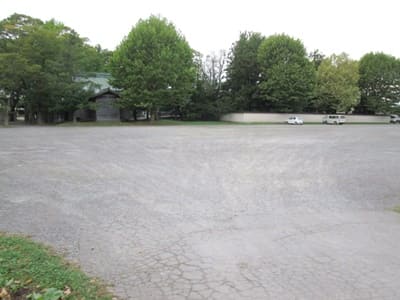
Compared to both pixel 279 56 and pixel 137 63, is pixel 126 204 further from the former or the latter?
pixel 279 56

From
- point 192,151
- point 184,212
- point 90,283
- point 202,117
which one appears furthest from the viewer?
point 202,117

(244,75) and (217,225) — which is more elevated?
(244,75)

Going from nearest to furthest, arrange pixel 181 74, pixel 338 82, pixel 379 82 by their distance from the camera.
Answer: pixel 181 74 < pixel 338 82 < pixel 379 82

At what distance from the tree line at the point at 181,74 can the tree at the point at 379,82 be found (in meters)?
0.15

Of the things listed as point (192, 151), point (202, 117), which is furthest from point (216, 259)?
point (202, 117)

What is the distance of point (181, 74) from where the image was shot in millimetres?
36344

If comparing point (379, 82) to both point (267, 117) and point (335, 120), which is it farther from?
point (267, 117)

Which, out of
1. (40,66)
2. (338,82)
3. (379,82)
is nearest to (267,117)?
(338,82)

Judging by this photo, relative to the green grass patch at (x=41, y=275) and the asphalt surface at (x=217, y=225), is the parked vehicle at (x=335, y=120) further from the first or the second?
the green grass patch at (x=41, y=275)

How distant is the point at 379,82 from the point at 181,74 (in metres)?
35.6

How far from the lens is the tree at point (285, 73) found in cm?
4438

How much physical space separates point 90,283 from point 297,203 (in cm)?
402

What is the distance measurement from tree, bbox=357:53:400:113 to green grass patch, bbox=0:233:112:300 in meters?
58.5

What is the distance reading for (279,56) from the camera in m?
45.3
